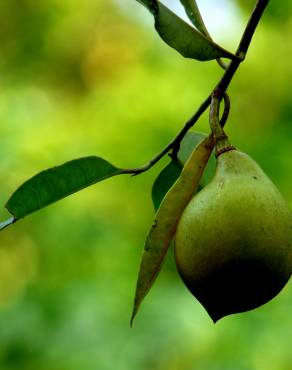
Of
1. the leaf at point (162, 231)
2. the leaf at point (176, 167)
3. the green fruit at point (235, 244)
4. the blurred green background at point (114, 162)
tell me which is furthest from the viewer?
the blurred green background at point (114, 162)

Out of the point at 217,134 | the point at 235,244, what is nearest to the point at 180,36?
the point at 217,134

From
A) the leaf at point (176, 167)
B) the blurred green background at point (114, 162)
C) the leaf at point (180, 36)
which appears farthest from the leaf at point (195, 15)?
the blurred green background at point (114, 162)

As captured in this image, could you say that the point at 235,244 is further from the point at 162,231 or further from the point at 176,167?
the point at 176,167

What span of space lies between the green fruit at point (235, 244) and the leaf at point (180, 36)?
156 mm

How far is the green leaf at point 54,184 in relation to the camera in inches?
43.1

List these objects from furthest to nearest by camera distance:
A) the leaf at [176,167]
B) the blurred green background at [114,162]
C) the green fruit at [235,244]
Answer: the blurred green background at [114,162] → the leaf at [176,167] → the green fruit at [235,244]

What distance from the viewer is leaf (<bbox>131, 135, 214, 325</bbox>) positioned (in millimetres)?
1021

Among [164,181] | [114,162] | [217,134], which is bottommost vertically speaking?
[114,162]

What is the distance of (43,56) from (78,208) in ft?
5.72

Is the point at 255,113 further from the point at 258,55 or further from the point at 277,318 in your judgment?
the point at 277,318

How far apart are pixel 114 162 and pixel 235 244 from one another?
316cm

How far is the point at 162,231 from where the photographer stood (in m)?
1.03

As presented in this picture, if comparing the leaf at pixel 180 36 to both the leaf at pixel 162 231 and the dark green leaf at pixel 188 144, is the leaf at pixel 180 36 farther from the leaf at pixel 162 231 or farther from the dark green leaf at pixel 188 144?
the dark green leaf at pixel 188 144

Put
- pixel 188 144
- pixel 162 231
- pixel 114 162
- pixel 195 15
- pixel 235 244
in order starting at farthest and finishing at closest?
pixel 114 162 → pixel 188 144 → pixel 195 15 → pixel 162 231 → pixel 235 244
